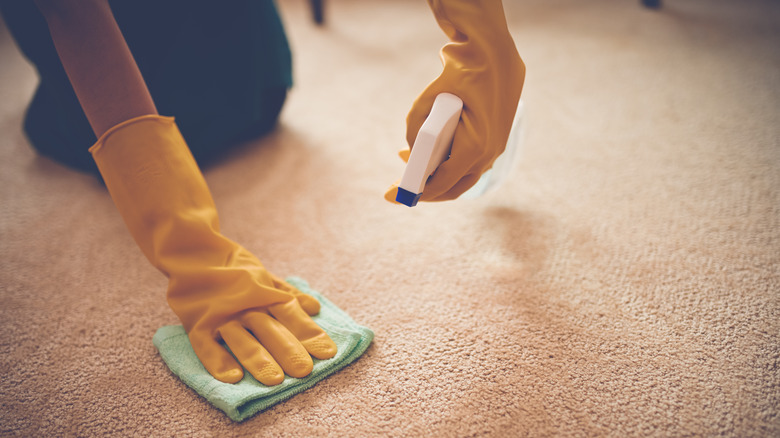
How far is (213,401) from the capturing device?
1.77ft

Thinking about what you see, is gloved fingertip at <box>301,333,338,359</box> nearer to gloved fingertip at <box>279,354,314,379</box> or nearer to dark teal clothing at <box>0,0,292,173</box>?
gloved fingertip at <box>279,354,314,379</box>

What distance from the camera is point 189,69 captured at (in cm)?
90

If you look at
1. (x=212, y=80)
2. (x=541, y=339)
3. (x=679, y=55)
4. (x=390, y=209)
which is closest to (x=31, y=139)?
(x=212, y=80)

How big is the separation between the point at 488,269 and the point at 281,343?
0.33 metres

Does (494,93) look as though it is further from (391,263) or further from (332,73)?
(332,73)

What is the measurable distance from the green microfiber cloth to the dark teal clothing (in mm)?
474

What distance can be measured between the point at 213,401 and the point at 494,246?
47 cm

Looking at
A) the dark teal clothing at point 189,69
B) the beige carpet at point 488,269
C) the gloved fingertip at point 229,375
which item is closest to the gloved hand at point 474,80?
the beige carpet at point 488,269

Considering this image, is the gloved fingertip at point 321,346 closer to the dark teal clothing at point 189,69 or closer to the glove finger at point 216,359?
the glove finger at point 216,359

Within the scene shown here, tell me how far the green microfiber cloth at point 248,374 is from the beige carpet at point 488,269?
0.02 metres

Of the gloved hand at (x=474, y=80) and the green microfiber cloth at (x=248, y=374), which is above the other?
the gloved hand at (x=474, y=80)

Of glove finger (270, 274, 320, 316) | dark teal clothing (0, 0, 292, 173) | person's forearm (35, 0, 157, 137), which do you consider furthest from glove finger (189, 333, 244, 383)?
dark teal clothing (0, 0, 292, 173)

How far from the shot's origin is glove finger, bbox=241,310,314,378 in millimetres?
566

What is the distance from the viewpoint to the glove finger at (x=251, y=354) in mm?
557
